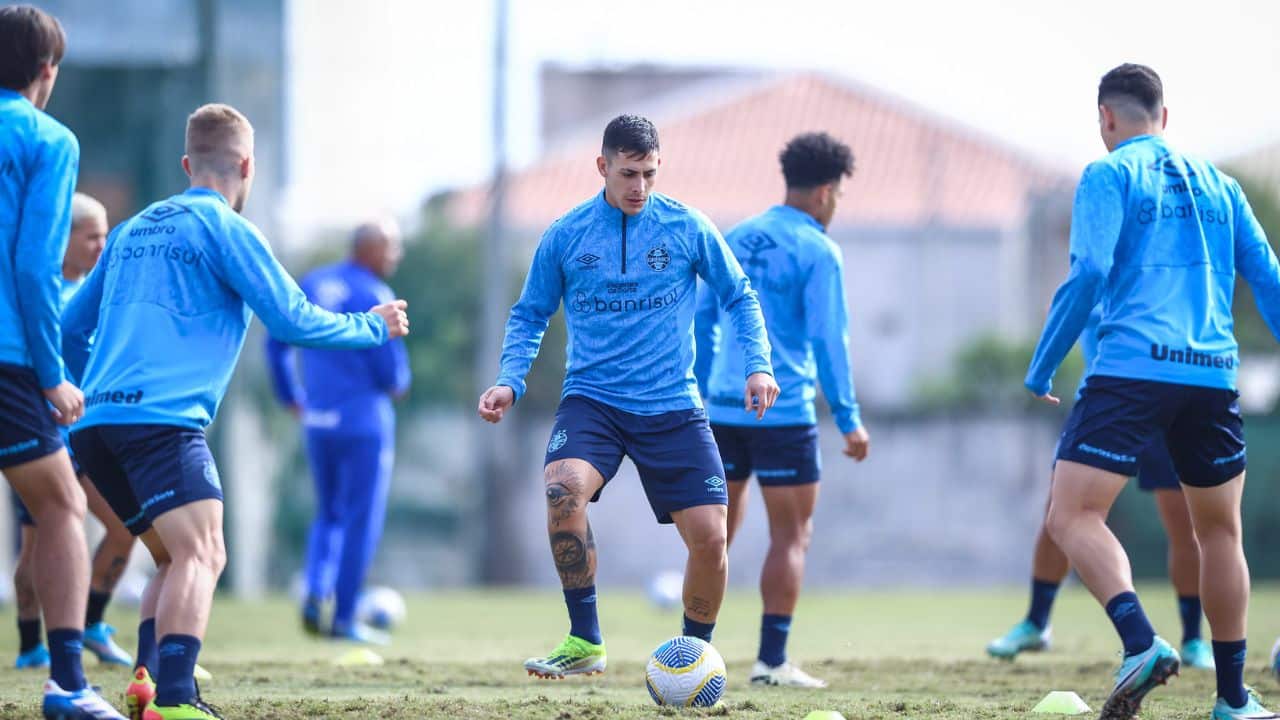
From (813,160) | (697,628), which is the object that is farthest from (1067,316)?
(813,160)

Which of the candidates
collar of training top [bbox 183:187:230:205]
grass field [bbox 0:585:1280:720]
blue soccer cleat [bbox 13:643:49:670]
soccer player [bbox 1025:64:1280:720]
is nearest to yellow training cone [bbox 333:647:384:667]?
grass field [bbox 0:585:1280:720]

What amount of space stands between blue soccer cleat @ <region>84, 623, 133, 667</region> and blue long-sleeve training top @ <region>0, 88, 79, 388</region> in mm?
3287

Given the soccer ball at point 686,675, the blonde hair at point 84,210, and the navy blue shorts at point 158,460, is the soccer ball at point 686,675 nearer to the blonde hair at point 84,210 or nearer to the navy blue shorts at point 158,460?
the navy blue shorts at point 158,460

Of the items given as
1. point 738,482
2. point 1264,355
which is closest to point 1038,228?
point 1264,355

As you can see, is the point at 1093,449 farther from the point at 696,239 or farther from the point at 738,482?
the point at 738,482

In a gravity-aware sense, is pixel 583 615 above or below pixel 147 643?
above

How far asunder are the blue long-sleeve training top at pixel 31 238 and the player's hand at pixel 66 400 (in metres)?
0.03

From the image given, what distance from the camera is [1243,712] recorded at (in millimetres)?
5703

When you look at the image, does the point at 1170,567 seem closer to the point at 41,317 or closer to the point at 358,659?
the point at 358,659

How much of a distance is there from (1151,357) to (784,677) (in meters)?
2.60

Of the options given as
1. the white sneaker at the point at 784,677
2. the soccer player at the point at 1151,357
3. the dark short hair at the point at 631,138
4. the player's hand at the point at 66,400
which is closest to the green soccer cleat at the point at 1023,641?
the white sneaker at the point at 784,677

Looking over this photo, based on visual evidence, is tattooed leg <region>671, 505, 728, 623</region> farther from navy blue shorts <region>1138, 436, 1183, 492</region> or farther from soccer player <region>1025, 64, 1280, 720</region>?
navy blue shorts <region>1138, 436, 1183, 492</region>

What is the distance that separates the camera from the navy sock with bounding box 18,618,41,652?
8.03 m

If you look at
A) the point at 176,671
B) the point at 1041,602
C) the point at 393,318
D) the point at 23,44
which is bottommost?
the point at 1041,602
